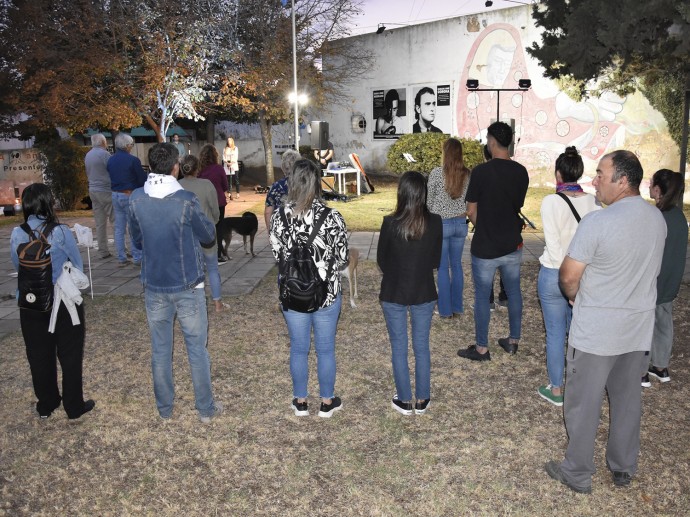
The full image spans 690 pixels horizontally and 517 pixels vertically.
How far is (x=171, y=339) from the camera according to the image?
4.06m

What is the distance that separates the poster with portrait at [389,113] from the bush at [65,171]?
1097 cm

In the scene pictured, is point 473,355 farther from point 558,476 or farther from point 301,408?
point 558,476

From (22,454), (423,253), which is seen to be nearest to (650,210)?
(423,253)

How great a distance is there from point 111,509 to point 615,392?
2778 mm

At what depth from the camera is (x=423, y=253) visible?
3.86 meters

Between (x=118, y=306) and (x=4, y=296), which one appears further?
(x=4, y=296)

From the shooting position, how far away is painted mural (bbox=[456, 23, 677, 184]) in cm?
1549

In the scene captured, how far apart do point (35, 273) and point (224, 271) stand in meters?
4.64

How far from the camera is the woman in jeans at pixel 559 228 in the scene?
3.96 meters

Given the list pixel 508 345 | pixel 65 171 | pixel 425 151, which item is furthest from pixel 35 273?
pixel 425 151

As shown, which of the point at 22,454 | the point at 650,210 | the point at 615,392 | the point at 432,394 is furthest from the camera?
the point at 432,394

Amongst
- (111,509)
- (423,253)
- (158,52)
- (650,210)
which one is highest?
(158,52)

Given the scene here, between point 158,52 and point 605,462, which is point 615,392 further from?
point 158,52

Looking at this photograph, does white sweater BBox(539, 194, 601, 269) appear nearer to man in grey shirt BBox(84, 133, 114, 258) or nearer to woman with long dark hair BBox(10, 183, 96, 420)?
woman with long dark hair BBox(10, 183, 96, 420)
